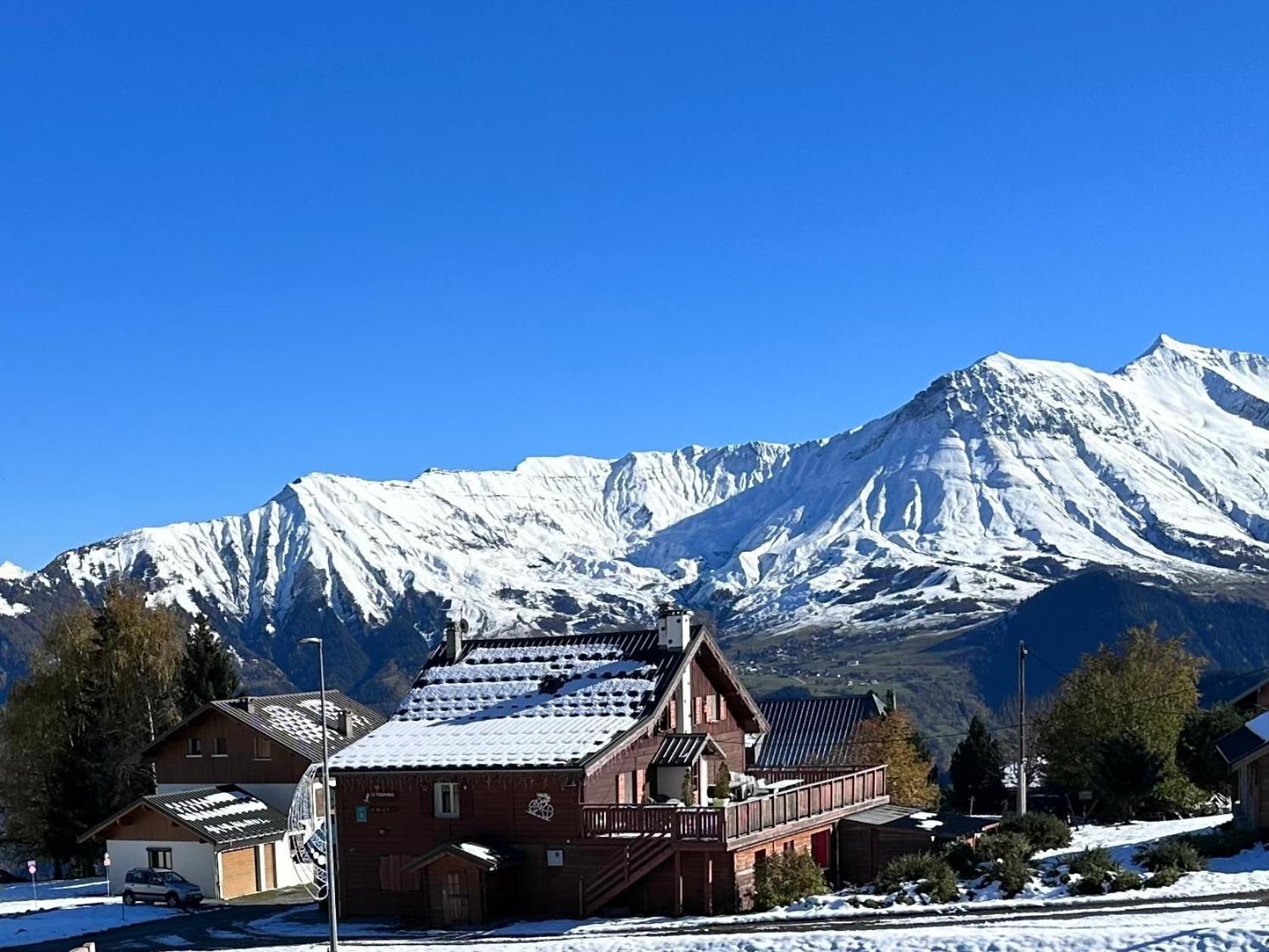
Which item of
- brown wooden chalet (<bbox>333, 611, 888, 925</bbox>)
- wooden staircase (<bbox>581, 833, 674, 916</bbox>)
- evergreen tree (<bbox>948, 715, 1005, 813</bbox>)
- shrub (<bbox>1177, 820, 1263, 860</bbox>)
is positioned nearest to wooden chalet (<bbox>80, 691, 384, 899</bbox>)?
brown wooden chalet (<bbox>333, 611, 888, 925</bbox>)

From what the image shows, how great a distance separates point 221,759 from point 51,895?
9253 mm

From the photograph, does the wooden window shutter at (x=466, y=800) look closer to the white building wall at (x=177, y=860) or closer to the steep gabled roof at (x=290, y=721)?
the white building wall at (x=177, y=860)

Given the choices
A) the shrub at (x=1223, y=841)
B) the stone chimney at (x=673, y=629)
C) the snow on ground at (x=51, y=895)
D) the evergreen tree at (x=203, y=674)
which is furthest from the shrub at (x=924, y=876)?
the evergreen tree at (x=203, y=674)

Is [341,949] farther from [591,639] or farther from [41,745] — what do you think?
[41,745]

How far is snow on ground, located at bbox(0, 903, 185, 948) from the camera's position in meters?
52.0

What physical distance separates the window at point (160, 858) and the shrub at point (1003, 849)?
109 ft

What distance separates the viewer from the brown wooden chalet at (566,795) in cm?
4875

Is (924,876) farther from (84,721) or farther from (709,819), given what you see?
(84,721)

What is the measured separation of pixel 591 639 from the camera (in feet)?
194

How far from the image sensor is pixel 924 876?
1853 inches

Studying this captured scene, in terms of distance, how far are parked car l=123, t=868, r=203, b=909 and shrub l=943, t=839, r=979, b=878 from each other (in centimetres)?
2963

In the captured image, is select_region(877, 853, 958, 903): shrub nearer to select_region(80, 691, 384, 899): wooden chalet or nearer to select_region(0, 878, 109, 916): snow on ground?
select_region(80, 691, 384, 899): wooden chalet

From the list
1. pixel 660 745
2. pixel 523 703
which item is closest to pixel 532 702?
pixel 523 703

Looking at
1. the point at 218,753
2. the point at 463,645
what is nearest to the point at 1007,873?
the point at 463,645
